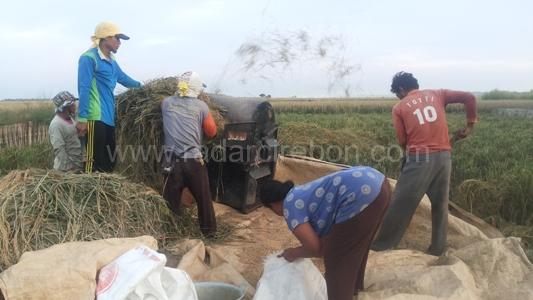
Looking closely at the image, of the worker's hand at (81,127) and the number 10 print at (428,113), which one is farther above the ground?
the number 10 print at (428,113)

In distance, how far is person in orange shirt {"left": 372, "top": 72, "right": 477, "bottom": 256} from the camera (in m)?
4.29

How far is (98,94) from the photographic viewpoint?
4.60m

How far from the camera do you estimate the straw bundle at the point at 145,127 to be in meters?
5.09

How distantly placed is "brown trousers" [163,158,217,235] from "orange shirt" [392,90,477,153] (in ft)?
6.26

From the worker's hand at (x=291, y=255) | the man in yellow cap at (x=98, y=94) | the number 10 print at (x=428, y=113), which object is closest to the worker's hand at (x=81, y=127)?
the man in yellow cap at (x=98, y=94)

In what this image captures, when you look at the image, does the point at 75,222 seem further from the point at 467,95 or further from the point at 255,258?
the point at 467,95

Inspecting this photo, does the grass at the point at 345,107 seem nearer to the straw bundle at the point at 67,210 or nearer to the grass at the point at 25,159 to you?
the grass at the point at 25,159

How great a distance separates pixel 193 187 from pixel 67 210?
1.39 m

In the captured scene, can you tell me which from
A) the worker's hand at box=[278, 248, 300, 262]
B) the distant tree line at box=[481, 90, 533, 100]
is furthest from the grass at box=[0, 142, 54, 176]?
the distant tree line at box=[481, 90, 533, 100]

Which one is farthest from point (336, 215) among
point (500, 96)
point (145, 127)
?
point (500, 96)

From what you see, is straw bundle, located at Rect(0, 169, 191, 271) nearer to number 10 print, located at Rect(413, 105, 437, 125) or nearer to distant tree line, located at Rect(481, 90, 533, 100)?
number 10 print, located at Rect(413, 105, 437, 125)

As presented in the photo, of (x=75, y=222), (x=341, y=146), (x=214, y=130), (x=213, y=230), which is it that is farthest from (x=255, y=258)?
(x=341, y=146)

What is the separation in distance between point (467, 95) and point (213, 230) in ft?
8.91

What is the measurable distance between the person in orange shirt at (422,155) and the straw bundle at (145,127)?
6.53 feet
